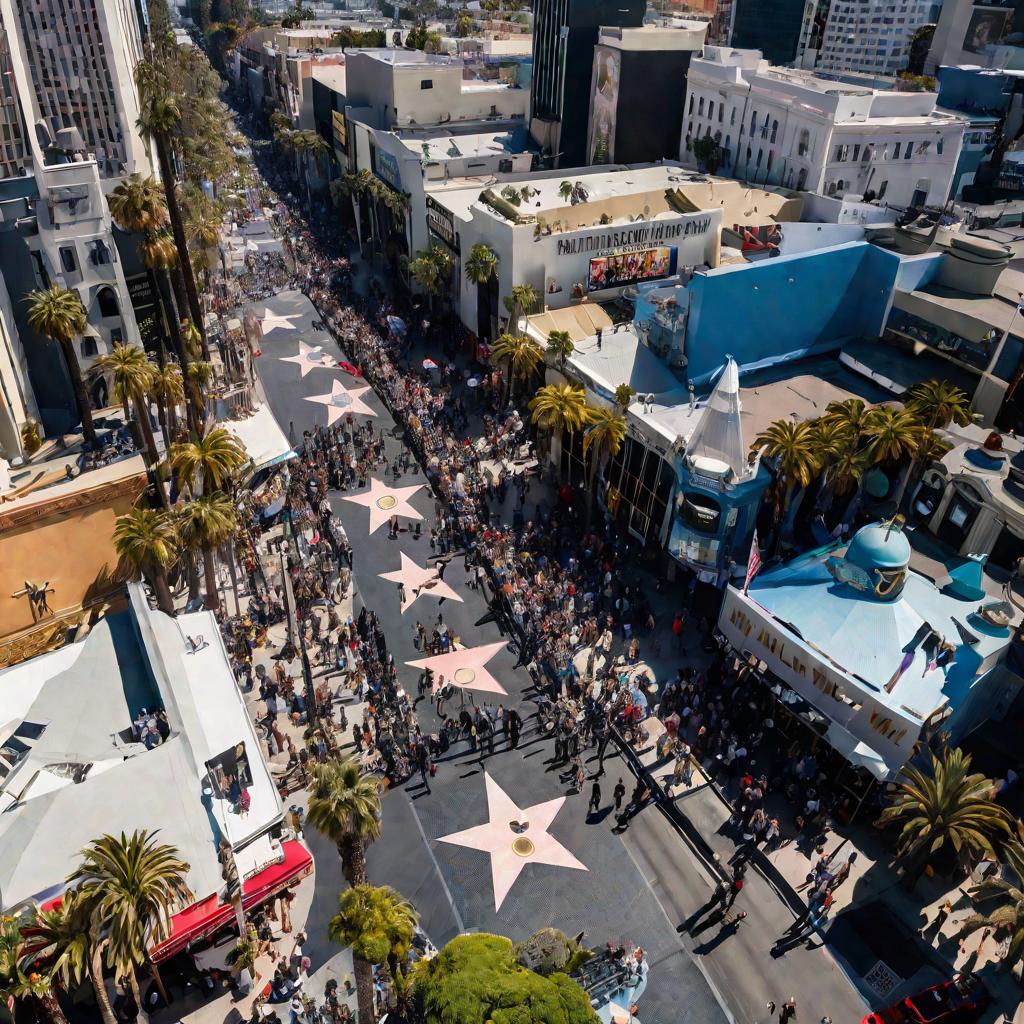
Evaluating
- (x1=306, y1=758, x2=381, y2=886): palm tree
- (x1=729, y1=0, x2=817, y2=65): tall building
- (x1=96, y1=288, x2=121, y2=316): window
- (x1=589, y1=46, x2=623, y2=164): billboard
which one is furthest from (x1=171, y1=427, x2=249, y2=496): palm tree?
(x1=729, y1=0, x2=817, y2=65): tall building

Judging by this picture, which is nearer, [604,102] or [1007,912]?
[1007,912]

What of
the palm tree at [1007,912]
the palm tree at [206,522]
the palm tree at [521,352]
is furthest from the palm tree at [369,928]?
the palm tree at [521,352]

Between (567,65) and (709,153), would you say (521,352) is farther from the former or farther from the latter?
(567,65)

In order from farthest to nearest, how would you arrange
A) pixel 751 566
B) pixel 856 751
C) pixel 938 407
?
pixel 938 407, pixel 751 566, pixel 856 751

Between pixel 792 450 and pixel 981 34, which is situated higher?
pixel 981 34

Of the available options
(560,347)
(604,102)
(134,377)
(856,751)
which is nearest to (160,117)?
(134,377)

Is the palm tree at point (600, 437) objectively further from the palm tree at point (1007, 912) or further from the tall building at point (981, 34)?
the tall building at point (981, 34)
